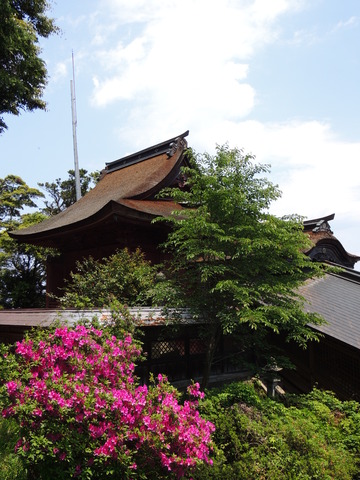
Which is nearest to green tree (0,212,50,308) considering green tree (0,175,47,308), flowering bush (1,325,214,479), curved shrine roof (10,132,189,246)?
green tree (0,175,47,308)

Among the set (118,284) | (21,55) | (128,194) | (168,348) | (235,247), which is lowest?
(168,348)

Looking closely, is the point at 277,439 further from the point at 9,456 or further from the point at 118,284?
the point at 118,284

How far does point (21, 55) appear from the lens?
11.7 m

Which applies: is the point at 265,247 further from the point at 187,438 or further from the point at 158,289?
the point at 187,438

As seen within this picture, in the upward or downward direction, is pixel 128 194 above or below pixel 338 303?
above

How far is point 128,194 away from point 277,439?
8.40m

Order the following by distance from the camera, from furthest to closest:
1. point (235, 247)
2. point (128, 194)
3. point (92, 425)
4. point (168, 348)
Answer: point (128, 194), point (168, 348), point (235, 247), point (92, 425)

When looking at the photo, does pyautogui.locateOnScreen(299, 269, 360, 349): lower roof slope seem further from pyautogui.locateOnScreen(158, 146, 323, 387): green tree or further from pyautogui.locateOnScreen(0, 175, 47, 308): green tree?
pyautogui.locateOnScreen(0, 175, 47, 308): green tree

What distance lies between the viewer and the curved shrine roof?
384 inches

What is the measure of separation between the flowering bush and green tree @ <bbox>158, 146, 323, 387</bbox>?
9.56 feet

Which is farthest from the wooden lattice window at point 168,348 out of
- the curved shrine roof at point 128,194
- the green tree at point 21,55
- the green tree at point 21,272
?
the green tree at point 21,272

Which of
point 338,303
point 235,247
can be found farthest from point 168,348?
point 338,303

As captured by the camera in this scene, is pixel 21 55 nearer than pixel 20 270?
Yes

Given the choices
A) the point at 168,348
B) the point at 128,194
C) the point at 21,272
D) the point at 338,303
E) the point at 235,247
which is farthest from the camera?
the point at 21,272
